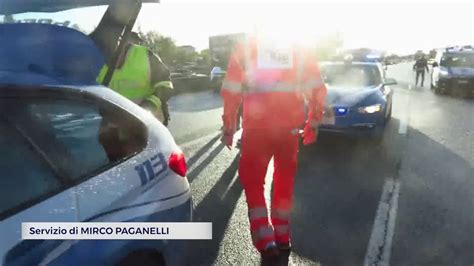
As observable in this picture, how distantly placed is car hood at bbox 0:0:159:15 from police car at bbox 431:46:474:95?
703 inches

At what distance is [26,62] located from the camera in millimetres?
2516

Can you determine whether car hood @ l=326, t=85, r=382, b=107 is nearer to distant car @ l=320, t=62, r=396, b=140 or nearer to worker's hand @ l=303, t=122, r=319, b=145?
distant car @ l=320, t=62, r=396, b=140

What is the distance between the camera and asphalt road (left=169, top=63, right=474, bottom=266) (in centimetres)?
383

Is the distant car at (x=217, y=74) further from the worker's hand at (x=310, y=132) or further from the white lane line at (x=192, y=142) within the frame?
the worker's hand at (x=310, y=132)

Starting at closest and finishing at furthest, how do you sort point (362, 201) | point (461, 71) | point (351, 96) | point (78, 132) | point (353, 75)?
point (78, 132) < point (362, 201) < point (351, 96) < point (353, 75) < point (461, 71)

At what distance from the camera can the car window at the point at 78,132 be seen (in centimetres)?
204

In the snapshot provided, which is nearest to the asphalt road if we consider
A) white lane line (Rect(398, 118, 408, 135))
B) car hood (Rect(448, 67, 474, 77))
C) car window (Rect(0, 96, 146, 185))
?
white lane line (Rect(398, 118, 408, 135))

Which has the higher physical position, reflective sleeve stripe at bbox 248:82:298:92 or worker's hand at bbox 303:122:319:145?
reflective sleeve stripe at bbox 248:82:298:92

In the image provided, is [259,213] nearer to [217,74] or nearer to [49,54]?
[49,54]

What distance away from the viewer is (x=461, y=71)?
61.4 feet

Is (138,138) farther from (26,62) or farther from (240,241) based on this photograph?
(240,241)

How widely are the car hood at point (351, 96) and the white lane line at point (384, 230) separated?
2426 mm

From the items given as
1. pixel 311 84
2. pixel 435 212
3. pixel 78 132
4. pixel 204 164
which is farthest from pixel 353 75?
pixel 78 132

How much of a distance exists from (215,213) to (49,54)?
2.55 meters
